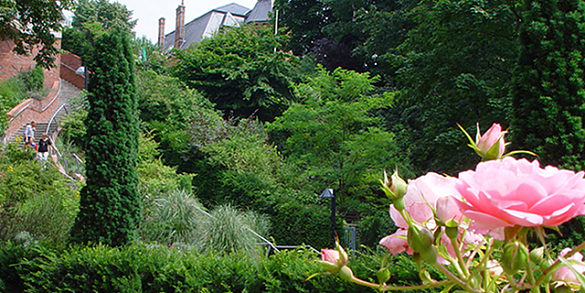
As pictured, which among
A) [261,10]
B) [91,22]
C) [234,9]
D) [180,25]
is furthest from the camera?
[234,9]

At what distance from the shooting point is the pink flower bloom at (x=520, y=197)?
26.3 inches

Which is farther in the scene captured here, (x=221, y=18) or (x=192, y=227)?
(x=221, y=18)

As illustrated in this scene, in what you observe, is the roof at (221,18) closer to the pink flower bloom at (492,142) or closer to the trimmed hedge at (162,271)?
the trimmed hedge at (162,271)

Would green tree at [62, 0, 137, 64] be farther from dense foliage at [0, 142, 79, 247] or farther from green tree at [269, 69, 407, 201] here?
green tree at [269, 69, 407, 201]

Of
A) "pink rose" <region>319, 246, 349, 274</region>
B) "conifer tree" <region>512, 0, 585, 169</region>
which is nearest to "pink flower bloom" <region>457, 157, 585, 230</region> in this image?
"pink rose" <region>319, 246, 349, 274</region>

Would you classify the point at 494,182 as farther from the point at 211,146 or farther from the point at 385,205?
the point at 211,146

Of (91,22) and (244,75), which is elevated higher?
(91,22)

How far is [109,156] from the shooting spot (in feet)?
23.1

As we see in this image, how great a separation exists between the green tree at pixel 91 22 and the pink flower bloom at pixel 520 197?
32743 millimetres

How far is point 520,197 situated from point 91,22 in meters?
39.3

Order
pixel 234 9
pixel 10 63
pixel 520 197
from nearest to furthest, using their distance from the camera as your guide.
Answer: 1. pixel 520 197
2. pixel 10 63
3. pixel 234 9

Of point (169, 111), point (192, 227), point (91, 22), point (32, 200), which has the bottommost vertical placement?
point (192, 227)

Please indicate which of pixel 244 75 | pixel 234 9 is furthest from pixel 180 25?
pixel 244 75

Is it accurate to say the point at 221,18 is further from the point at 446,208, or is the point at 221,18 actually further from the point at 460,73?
the point at 446,208
